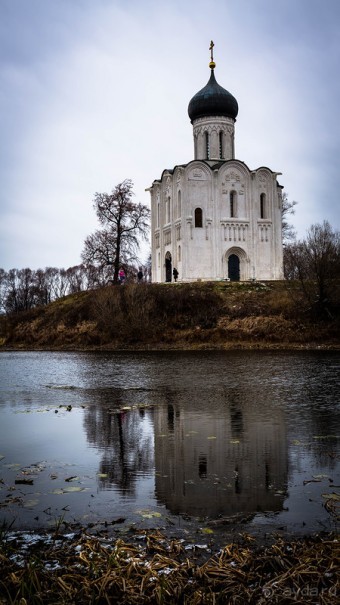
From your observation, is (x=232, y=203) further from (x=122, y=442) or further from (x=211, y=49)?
(x=122, y=442)

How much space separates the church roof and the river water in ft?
119

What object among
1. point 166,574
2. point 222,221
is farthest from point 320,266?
point 166,574

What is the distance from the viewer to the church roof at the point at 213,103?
4762 centimetres

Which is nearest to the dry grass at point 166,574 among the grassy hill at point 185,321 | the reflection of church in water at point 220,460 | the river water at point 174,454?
the river water at point 174,454

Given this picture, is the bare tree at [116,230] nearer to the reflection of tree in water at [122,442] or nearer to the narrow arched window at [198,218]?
the narrow arched window at [198,218]

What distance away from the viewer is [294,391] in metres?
14.4

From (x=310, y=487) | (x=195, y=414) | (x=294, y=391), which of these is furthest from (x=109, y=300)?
(x=310, y=487)

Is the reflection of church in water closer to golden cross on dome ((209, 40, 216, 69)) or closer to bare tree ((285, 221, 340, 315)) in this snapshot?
bare tree ((285, 221, 340, 315))

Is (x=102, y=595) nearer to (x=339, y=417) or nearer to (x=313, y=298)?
(x=339, y=417)

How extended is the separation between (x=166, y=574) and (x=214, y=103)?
47313 mm

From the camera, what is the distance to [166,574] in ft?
13.1

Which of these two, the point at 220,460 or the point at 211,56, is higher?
the point at 211,56

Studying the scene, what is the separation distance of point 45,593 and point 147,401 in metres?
9.28

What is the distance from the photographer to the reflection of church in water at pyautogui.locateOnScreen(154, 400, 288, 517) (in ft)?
18.9
